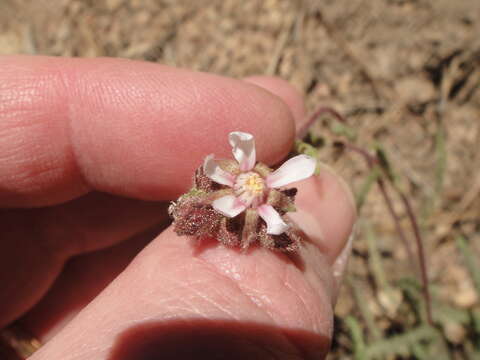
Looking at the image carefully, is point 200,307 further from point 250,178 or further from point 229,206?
point 250,178

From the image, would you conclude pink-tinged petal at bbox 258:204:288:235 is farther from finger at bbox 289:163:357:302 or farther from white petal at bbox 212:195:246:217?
finger at bbox 289:163:357:302

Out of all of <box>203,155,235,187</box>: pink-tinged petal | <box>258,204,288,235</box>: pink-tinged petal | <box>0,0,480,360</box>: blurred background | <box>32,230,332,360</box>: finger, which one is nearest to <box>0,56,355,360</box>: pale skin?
<box>32,230,332,360</box>: finger

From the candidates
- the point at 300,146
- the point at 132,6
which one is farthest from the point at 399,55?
the point at 132,6

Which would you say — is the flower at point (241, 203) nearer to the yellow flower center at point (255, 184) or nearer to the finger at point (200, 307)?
the yellow flower center at point (255, 184)

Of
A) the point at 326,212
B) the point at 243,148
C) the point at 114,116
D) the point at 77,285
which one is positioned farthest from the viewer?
the point at 77,285

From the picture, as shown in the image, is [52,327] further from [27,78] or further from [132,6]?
[132,6]

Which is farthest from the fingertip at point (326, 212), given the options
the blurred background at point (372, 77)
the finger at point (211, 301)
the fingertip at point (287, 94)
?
the blurred background at point (372, 77)

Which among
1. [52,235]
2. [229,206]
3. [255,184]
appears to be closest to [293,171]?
[255,184]
